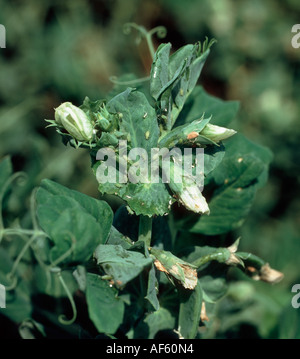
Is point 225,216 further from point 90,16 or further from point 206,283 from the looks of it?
point 90,16

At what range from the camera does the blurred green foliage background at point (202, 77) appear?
268 centimetres

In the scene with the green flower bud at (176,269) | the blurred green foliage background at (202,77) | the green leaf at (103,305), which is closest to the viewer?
the green leaf at (103,305)

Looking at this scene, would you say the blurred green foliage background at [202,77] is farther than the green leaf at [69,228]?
Yes

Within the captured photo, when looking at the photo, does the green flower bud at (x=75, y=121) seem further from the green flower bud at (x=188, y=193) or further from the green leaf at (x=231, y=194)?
the green leaf at (x=231, y=194)

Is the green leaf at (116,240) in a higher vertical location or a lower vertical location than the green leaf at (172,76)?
lower

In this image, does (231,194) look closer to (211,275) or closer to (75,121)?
(211,275)

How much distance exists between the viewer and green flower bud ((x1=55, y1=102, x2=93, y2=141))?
101 cm

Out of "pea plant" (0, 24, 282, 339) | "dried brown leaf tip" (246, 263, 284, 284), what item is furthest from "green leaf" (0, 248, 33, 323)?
"dried brown leaf tip" (246, 263, 284, 284)

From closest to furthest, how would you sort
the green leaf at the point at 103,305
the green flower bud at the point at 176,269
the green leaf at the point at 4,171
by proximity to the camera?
the green leaf at the point at 103,305 < the green flower bud at the point at 176,269 < the green leaf at the point at 4,171

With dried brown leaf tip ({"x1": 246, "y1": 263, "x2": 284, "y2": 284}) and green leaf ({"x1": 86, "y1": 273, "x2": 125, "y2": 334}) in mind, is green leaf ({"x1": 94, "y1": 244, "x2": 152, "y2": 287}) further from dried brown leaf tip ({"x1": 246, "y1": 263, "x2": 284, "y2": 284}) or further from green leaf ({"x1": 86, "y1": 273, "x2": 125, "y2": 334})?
dried brown leaf tip ({"x1": 246, "y1": 263, "x2": 284, "y2": 284})

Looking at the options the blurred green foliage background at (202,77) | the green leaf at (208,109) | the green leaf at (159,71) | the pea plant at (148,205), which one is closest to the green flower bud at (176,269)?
the pea plant at (148,205)

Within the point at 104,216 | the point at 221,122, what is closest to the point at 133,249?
the point at 104,216

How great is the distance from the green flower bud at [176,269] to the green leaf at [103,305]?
4.8 inches

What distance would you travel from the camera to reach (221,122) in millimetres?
1417
